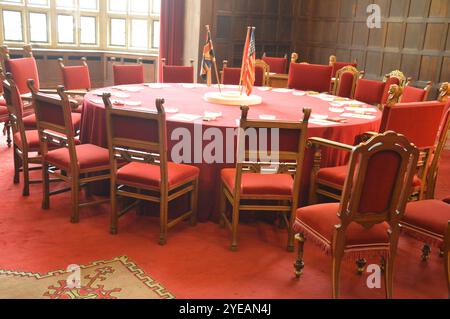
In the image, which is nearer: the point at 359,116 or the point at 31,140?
the point at 31,140

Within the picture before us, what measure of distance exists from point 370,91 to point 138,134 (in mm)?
3267

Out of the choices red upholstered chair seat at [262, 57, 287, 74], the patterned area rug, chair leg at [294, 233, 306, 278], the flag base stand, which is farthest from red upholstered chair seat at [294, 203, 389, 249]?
red upholstered chair seat at [262, 57, 287, 74]

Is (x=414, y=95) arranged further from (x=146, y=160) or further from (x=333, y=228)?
(x=146, y=160)

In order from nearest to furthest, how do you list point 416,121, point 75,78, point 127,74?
point 416,121 < point 75,78 < point 127,74

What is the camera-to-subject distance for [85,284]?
2535mm

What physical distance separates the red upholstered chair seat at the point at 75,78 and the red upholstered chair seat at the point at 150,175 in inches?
91.2

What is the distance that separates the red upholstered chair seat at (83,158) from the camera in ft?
10.9

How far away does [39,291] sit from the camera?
244 centimetres

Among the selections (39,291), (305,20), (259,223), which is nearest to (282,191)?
(259,223)

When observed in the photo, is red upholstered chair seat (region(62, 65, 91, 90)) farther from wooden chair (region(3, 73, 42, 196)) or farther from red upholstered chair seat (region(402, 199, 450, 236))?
red upholstered chair seat (region(402, 199, 450, 236))

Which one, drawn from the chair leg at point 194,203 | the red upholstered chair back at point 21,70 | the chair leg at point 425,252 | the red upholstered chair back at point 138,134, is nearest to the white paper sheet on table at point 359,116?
the chair leg at point 425,252

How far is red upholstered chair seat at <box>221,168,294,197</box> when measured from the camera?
9.70 ft

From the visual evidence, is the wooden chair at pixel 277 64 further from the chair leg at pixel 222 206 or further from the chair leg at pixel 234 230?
the chair leg at pixel 234 230

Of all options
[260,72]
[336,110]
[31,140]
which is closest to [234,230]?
[336,110]
